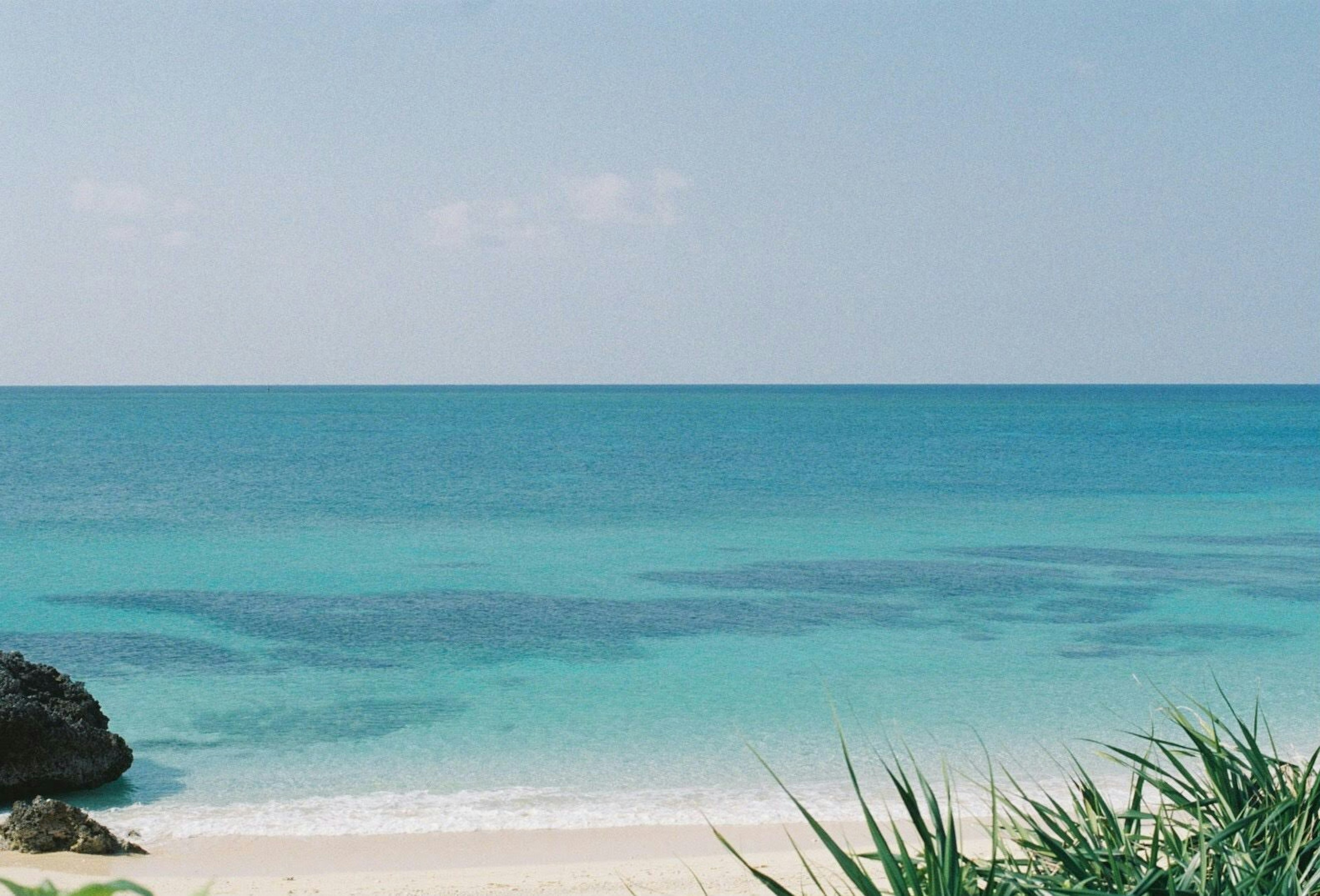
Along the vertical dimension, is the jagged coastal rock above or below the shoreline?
above

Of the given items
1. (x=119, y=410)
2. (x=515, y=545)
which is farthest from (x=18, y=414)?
(x=515, y=545)


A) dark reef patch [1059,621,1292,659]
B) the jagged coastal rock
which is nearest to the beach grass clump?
the jagged coastal rock

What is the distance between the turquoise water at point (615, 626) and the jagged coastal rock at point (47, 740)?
0.29 meters

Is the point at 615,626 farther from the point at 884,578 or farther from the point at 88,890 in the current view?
the point at 88,890

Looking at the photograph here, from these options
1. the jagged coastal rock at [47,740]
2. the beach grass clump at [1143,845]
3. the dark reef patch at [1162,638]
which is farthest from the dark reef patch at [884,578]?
the beach grass clump at [1143,845]

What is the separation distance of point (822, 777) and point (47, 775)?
692 cm

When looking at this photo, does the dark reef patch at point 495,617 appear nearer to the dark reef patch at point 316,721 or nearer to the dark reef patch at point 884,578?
the dark reef patch at point 884,578

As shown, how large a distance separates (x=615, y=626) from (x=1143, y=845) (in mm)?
14264

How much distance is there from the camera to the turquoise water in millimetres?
12133

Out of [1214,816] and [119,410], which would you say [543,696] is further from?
[119,410]

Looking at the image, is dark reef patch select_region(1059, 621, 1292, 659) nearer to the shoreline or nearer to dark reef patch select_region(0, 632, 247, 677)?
the shoreline

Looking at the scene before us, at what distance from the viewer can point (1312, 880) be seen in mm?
4453

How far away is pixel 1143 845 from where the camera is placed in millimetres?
5516

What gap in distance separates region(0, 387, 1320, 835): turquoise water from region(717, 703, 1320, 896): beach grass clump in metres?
5.67
